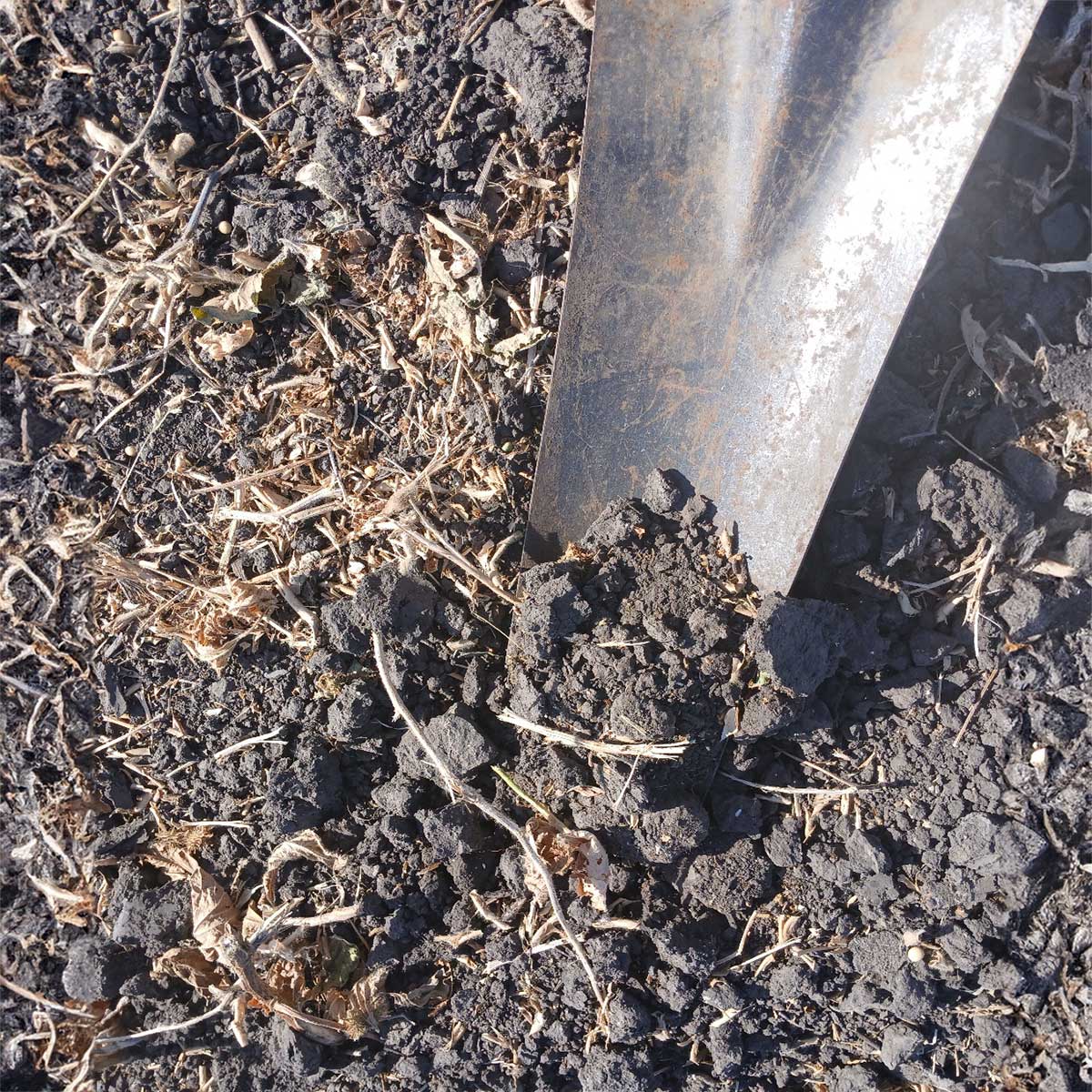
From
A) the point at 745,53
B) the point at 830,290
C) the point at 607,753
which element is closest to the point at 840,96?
the point at 745,53

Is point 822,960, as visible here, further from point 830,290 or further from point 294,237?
point 294,237

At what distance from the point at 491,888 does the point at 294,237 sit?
130 cm

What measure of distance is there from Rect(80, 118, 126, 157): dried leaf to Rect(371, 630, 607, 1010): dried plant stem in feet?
3.72

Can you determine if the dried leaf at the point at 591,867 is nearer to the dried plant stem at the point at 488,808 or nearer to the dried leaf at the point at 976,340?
the dried plant stem at the point at 488,808

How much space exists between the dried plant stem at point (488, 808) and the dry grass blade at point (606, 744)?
0.48ft

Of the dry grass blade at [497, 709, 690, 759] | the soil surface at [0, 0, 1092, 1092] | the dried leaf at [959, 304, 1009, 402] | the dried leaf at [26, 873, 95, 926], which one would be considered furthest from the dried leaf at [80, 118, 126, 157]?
the dried leaf at [959, 304, 1009, 402]

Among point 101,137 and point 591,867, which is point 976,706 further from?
point 101,137

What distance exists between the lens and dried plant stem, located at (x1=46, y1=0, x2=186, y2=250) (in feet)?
5.93

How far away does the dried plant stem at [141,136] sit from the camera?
1809mm

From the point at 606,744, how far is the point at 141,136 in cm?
150

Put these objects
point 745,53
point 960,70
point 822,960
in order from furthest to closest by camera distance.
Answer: point 822,960 < point 745,53 < point 960,70

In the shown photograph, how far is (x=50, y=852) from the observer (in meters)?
1.99

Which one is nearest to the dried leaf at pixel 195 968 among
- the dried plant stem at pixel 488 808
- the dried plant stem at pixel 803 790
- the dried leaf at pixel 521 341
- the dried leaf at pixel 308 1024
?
the dried leaf at pixel 308 1024

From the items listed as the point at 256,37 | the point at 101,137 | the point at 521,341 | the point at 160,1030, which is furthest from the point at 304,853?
the point at 256,37
